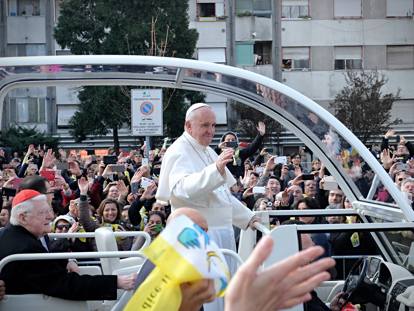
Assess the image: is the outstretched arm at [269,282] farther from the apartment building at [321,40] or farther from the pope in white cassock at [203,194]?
the apartment building at [321,40]

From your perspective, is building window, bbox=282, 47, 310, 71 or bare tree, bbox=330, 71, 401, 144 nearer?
bare tree, bbox=330, 71, 401, 144

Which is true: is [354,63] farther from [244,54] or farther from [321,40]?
[244,54]

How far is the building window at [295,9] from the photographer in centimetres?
4822

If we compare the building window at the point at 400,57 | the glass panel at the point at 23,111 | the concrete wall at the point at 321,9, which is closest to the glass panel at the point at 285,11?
the concrete wall at the point at 321,9

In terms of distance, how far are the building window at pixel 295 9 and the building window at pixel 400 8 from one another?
5.00 m

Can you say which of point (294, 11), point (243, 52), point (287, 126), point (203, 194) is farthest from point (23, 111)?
point (203, 194)

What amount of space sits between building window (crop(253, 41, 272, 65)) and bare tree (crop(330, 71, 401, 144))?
5.74m

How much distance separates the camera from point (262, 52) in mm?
48125

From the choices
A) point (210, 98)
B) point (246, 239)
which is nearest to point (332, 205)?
point (246, 239)

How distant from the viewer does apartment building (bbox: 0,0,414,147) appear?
1869 inches

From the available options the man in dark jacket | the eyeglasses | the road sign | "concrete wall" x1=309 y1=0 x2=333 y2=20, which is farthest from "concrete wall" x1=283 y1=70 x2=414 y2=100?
the man in dark jacket

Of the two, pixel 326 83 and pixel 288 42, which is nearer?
pixel 326 83

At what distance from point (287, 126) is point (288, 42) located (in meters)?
42.2

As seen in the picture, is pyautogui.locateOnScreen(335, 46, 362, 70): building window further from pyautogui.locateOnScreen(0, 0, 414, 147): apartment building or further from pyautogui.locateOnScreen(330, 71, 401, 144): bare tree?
pyautogui.locateOnScreen(330, 71, 401, 144): bare tree
